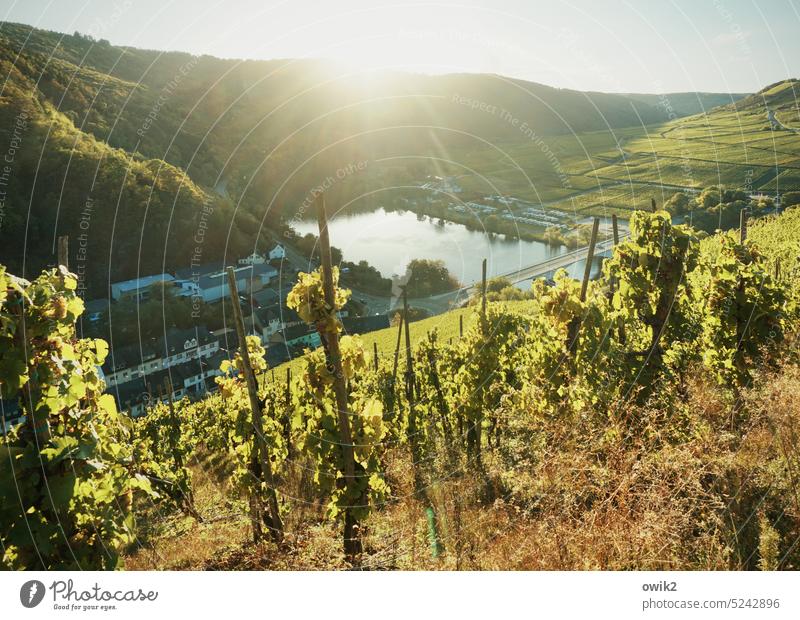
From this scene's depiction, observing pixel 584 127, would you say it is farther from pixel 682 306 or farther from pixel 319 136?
pixel 682 306

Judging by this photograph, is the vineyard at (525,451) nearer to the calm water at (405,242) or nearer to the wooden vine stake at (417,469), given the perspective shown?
the wooden vine stake at (417,469)

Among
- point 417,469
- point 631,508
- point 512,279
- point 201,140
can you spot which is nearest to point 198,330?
point 201,140

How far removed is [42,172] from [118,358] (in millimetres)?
14478

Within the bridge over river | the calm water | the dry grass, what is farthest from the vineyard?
the bridge over river

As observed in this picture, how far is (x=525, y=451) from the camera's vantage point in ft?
29.8

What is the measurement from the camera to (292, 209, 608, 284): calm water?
37.5 feet

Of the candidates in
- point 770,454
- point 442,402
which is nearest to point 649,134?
point 442,402

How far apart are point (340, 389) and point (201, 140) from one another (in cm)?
2718

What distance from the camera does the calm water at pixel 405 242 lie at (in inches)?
450

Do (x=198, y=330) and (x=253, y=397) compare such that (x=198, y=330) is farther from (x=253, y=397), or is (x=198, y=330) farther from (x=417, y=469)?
(x=253, y=397)

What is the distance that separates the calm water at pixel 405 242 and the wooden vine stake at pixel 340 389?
5886mm

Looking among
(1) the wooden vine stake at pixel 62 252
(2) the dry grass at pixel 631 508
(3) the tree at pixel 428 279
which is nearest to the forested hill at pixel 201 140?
(3) the tree at pixel 428 279

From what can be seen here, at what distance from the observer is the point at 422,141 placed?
1659 cm

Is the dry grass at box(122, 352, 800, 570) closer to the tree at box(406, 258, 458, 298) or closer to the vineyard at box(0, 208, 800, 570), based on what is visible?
the vineyard at box(0, 208, 800, 570)
